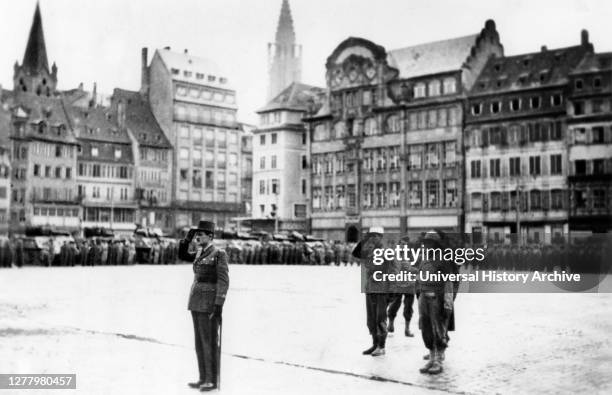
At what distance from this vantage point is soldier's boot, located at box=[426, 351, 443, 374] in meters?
10.1

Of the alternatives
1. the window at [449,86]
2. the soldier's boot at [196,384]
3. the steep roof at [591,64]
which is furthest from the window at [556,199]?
the soldier's boot at [196,384]

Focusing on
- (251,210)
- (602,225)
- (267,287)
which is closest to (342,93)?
(251,210)

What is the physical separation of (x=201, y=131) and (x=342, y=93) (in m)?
13.5

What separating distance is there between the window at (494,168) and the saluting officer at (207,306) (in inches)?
1998

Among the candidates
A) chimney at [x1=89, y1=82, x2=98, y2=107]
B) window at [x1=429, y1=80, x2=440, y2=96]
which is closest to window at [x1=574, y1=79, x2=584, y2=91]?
window at [x1=429, y1=80, x2=440, y2=96]

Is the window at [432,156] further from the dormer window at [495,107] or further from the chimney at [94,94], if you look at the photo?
the chimney at [94,94]

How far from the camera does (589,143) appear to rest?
51625mm

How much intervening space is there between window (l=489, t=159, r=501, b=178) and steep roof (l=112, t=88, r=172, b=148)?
22471mm

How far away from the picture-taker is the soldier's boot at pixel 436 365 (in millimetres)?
10107

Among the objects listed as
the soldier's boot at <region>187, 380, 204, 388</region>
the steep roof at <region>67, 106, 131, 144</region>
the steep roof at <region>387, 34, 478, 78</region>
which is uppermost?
the steep roof at <region>387, 34, 478, 78</region>

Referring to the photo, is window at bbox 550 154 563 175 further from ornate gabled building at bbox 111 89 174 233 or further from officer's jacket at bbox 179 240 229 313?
officer's jacket at bbox 179 240 229 313

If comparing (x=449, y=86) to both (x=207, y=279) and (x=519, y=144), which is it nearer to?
(x=519, y=144)

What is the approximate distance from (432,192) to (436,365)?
52917mm

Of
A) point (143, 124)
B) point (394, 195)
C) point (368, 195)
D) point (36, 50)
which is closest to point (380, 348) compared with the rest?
point (36, 50)
